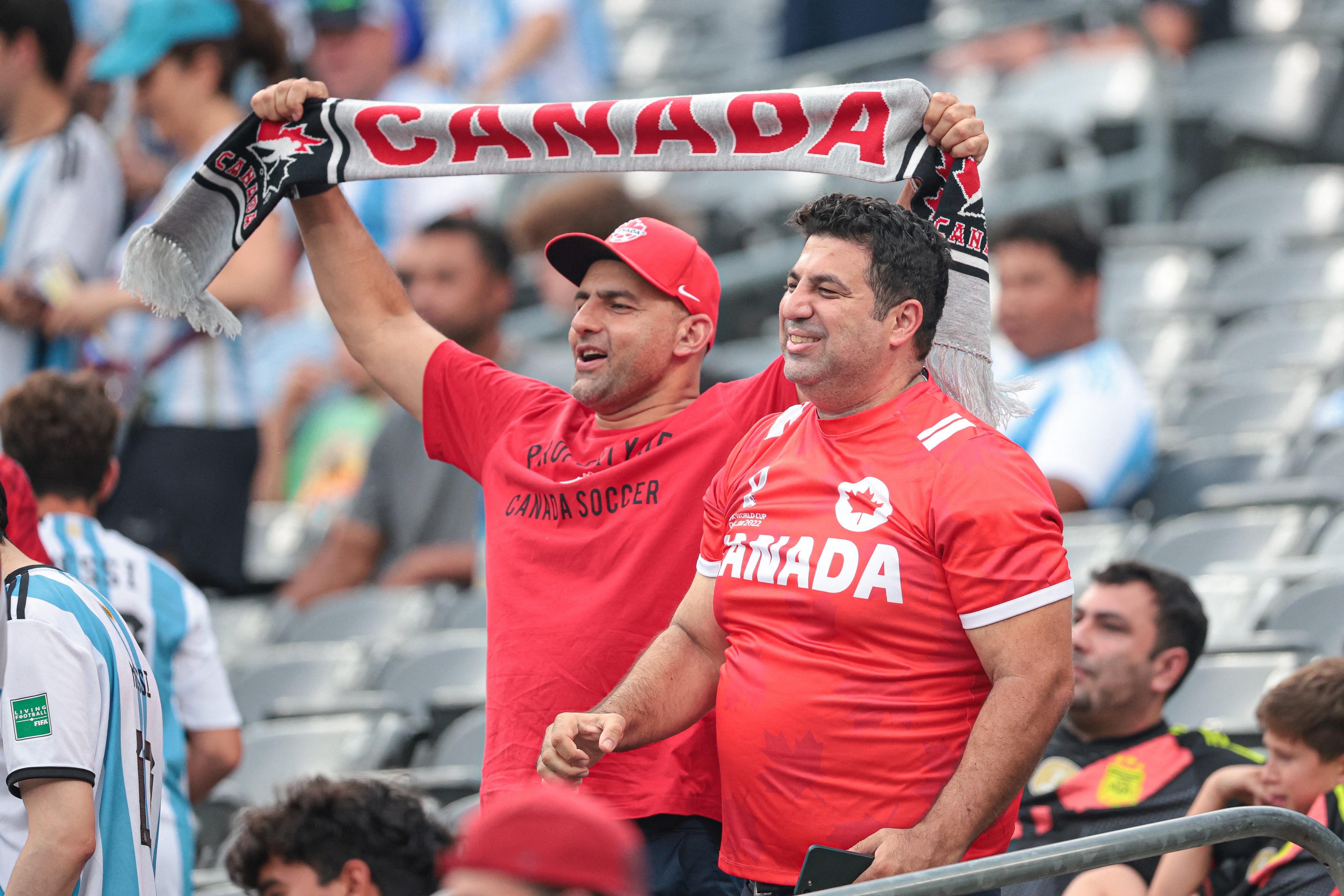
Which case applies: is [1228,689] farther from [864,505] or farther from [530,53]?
[530,53]

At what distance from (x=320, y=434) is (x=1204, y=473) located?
4.28 metres

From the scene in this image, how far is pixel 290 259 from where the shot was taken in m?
9.28

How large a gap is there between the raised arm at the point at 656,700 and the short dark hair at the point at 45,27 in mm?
4050

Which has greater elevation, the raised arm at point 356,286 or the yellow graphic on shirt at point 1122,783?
the raised arm at point 356,286

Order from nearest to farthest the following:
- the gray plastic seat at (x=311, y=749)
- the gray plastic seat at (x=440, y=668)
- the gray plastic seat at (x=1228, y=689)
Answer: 1. the gray plastic seat at (x=1228, y=689)
2. the gray plastic seat at (x=311, y=749)
3. the gray plastic seat at (x=440, y=668)

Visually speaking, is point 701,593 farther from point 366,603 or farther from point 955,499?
point 366,603

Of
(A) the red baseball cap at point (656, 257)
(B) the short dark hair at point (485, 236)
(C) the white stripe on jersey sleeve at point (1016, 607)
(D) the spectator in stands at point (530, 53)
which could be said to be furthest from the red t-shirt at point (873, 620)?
(D) the spectator in stands at point (530, 53)

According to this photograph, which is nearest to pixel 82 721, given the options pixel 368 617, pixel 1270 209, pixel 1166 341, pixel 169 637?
pixel 169 637

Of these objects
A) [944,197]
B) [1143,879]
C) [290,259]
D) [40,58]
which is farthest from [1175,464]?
[290,259]

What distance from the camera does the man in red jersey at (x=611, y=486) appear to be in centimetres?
320

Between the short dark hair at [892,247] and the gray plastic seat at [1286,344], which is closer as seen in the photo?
the short dark hair at [892,247]

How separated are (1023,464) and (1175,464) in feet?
12.3

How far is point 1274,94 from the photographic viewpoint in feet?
32.5

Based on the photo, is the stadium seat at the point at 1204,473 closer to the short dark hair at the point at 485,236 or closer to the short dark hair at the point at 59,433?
the short dark hair at the point at 485,236
